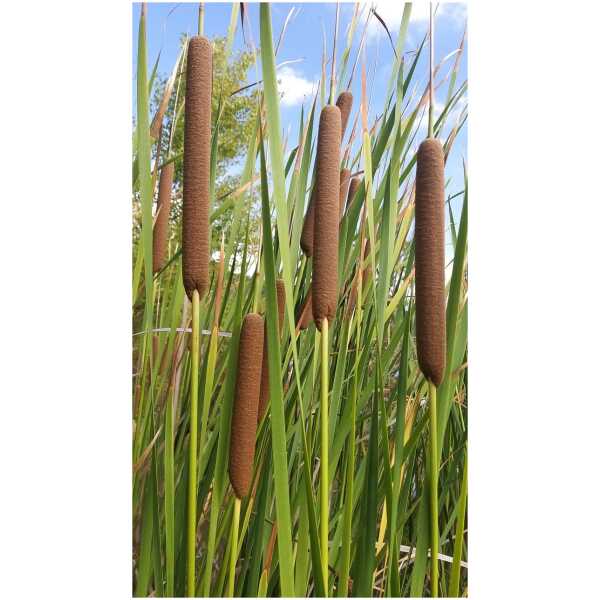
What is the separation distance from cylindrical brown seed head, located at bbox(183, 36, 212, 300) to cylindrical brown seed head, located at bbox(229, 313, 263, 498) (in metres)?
0.12

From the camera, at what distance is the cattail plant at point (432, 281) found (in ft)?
3.54

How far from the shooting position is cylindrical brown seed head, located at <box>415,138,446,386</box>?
42.4 inches

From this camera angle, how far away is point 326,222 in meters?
1.08

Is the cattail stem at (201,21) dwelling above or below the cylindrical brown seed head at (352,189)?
above

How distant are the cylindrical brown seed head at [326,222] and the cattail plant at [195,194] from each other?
7.7 inches

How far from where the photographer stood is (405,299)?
121 cm

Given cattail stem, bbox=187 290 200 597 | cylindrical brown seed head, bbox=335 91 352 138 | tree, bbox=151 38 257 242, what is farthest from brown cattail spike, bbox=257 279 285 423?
cylindrical brown seed head, bbox=335 91 352 138

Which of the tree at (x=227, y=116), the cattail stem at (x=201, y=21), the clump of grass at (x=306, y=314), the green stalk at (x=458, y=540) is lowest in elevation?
the green stalk at (x=458, y=540)

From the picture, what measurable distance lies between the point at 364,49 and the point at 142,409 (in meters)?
0.83

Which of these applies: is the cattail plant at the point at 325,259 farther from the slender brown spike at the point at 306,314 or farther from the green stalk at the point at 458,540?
the green stalk at the point at 458,540

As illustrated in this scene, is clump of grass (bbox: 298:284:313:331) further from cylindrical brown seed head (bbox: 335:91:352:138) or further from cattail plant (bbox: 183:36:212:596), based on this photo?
cylindrical brown seed head (bbox: 335:91:352:138)

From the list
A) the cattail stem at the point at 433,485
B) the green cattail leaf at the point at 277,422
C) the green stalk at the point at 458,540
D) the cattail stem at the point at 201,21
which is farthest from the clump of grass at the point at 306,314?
the cattail stem at the point at 201,21

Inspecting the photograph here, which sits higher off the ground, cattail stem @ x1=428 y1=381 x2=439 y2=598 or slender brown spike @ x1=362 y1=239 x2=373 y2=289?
slender brown spike @ x1=362 y1=239 x2=373 y2=289
